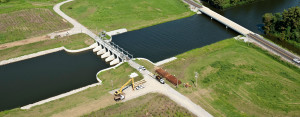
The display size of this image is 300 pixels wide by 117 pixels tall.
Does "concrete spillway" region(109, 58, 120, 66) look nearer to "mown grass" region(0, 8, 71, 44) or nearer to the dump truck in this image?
the dump truck

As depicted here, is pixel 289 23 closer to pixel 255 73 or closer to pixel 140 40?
pixel 255 73

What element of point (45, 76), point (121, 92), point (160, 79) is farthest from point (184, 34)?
point (45, 76)

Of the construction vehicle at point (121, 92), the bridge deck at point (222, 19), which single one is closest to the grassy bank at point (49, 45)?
the construction vehicle at point (121, 92)

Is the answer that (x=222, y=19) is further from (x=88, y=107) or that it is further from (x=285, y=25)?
(x=88, y=107)

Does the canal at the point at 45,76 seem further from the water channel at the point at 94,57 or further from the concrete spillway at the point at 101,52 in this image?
the concrete spillway at the point at 101,52

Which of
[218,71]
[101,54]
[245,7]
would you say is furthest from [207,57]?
[245,7]

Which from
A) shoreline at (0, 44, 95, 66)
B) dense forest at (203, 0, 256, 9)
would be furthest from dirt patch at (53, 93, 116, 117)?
dense forest at (203, 0, 256, 9)
